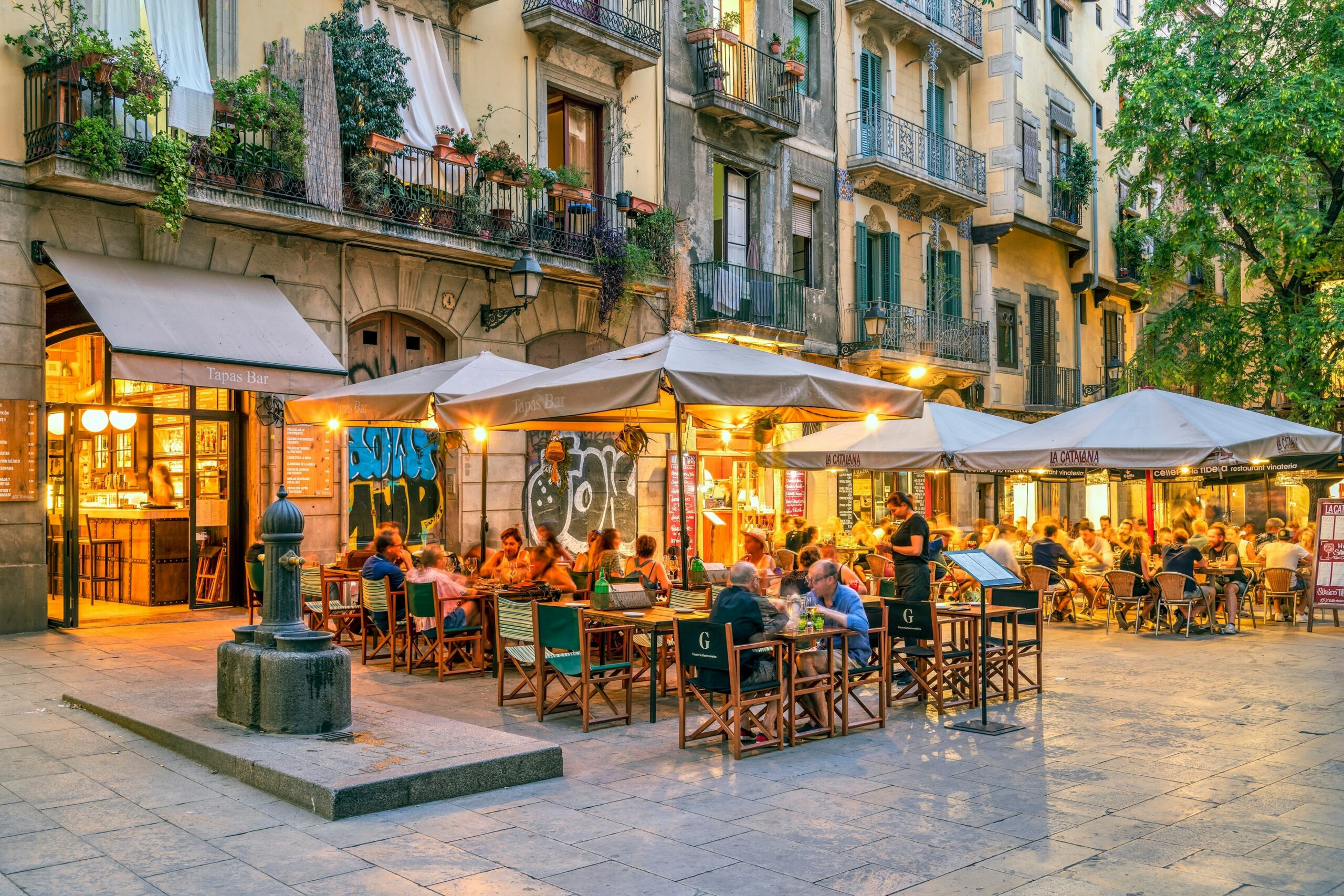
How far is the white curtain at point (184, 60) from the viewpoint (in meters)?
12.0

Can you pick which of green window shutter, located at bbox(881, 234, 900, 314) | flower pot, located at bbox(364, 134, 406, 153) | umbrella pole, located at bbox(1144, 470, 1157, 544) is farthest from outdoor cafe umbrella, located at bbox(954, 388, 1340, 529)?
green window shutter, located at bbox(881, 234, 900, 314)

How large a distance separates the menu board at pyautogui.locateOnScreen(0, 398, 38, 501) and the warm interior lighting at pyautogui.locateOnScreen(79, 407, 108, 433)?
1.29 meters

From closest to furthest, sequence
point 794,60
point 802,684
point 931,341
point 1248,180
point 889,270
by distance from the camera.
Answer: point 802,684
point 794,60
point 1248,180
point 931,341
point 889,270

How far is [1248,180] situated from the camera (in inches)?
822

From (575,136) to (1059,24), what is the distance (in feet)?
55.3

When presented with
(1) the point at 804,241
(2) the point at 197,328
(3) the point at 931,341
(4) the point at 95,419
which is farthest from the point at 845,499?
(4) the point at 95,419

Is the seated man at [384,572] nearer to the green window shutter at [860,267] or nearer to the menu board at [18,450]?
the menu board at [18,450]

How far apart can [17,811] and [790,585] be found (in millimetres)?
5315

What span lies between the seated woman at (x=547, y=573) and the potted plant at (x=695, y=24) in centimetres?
1146

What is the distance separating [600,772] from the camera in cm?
673

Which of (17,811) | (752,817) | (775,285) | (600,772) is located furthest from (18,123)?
(775,285)

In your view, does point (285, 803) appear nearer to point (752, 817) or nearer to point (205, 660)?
point (752, 817)

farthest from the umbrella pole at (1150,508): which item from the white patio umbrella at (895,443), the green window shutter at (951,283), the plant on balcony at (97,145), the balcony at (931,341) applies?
the plant on balcony at (97,145)

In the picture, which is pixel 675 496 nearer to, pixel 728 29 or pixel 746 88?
pixel 746 88
